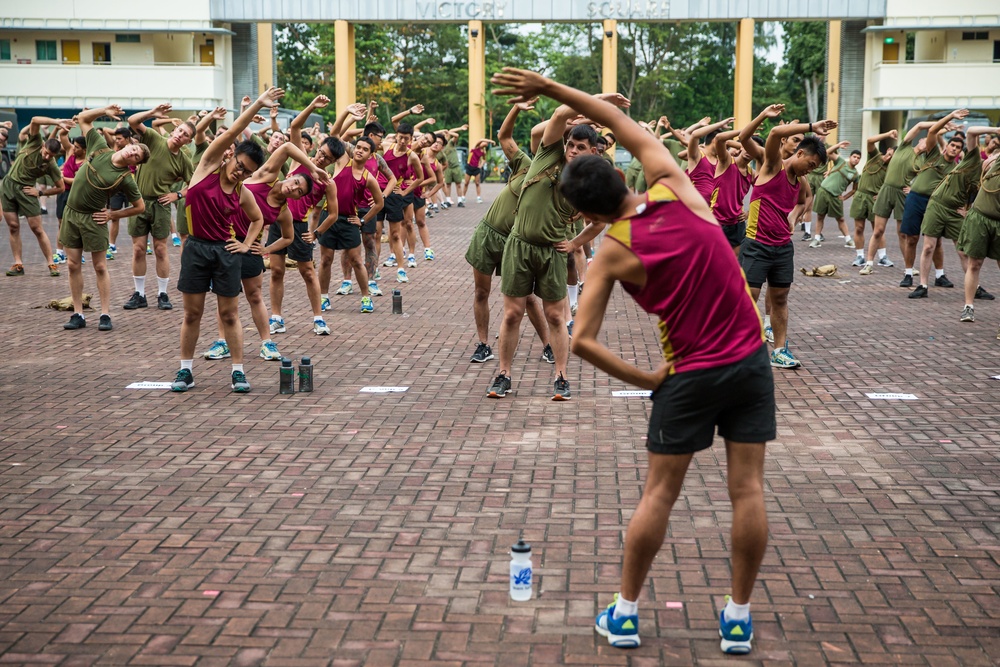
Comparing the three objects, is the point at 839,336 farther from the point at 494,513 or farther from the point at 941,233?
the point at 494,513

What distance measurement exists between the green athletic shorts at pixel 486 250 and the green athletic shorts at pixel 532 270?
76 cm

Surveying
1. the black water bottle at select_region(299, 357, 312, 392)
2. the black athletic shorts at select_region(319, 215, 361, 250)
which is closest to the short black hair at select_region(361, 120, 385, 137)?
the black athletic shorts at select_region(319, 215, 361, 250)

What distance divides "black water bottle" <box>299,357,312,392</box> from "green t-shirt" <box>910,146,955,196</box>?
30.8 ft

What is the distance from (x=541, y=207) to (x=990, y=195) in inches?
232

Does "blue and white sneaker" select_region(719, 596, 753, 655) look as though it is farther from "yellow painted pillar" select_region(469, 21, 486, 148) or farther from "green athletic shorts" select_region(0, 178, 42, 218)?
"yellow painted pillar" select_region(469, 21, 486, 148)

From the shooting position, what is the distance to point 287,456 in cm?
720

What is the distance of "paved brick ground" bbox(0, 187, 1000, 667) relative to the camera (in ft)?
14.8

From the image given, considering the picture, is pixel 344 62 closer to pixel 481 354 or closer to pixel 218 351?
pixel 218 351

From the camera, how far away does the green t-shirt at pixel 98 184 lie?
1188 centimetres

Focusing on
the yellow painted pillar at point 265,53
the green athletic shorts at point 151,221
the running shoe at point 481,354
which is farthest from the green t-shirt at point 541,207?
the yellow painted pillar at point 265,53

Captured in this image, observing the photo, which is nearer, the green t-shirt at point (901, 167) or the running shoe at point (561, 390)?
the running shoe at point (561, 390)

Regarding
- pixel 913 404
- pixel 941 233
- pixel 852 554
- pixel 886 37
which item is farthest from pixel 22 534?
pixel 886 37

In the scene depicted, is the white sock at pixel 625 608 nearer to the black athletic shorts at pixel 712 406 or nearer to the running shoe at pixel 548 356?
the black athletic shorts at pixel 712 406

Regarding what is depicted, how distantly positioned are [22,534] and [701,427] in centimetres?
345
